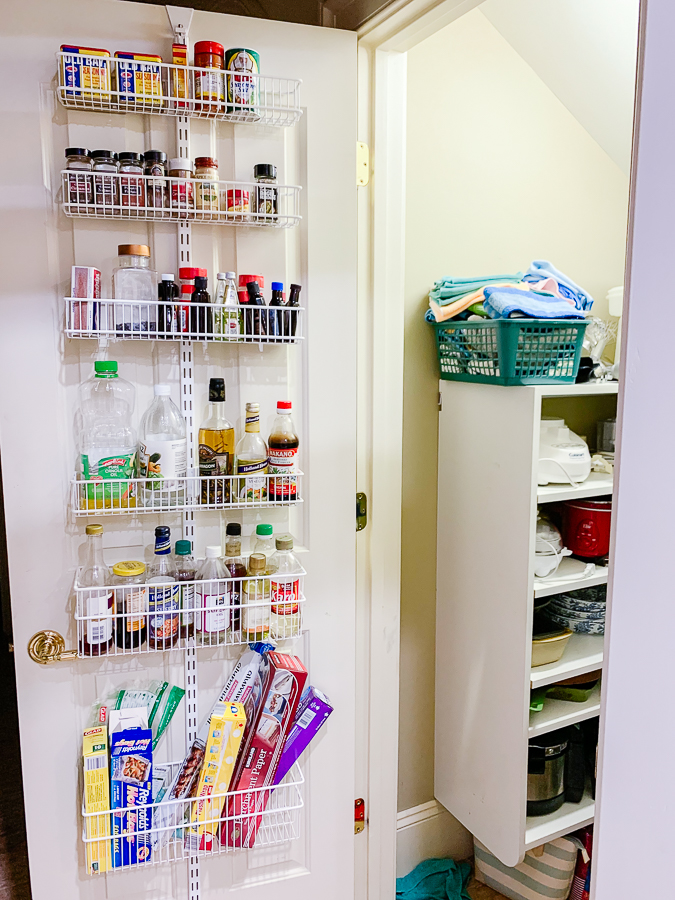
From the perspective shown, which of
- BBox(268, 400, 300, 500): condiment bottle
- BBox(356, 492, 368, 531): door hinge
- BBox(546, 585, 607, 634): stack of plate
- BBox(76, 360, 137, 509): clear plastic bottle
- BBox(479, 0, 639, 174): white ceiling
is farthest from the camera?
BBox(546, 585, 607, 634): stack of plate

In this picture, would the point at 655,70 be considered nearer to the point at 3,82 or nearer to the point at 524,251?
the point at 3,82

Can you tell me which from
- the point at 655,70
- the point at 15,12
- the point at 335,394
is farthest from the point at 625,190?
the point at 655,70

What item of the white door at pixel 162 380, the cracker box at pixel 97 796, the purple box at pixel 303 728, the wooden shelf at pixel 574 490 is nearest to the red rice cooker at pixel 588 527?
the wooden shelf at pixel 574 490

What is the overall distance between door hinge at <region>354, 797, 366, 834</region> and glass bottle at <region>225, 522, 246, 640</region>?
0.62 metres

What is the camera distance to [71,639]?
1.43 meters

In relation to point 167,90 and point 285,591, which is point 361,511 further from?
point 167,90

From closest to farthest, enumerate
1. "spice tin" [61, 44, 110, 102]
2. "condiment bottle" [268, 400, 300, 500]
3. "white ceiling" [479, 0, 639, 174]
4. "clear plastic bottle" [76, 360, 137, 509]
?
"spice tin" [61, 44, 110, 102], "clear plastic bottle" [76, 360, 137, 509], "condiment bottle" [268, 400, 300, 500], "white ceiling" [479, 0, 639, 174]

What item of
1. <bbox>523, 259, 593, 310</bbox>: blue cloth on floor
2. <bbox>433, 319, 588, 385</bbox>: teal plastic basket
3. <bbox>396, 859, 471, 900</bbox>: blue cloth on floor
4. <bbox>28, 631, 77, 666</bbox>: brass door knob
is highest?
<bbox>523, 259, 593, 310</bbox>: blue cloth on floor

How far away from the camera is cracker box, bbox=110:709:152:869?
1404 mm

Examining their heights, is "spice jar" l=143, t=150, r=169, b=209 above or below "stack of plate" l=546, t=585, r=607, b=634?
above

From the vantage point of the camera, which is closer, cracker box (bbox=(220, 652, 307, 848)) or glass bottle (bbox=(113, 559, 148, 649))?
glass bottle (bbox=(113, 559, 148, 649))

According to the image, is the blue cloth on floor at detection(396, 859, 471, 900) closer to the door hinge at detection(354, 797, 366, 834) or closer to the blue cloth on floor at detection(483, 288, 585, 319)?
the door hinge at detection(354, 797, 366, 834)

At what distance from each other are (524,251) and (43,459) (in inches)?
56.1

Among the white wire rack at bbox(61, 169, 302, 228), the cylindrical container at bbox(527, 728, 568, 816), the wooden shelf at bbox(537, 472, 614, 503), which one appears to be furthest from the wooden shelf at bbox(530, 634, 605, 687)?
the white wire rack at bbox(61, 169, 302, 228)
